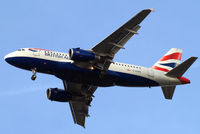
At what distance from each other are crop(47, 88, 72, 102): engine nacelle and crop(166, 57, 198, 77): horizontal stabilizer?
1600 cm

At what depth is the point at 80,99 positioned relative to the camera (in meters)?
76.4

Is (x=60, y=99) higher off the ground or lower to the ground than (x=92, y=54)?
lower

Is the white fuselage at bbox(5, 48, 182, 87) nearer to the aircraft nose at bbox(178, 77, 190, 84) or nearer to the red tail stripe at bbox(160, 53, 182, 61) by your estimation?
the aircraft nose at bbox(178, 77, 190, 84)

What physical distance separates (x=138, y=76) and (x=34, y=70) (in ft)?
49.4

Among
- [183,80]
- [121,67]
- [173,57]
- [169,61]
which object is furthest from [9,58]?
[173,57]

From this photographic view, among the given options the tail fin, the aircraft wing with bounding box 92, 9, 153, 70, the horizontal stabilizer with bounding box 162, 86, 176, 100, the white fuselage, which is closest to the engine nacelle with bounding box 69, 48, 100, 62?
the aircraft wing with bounding box 92, 9, 153, 70

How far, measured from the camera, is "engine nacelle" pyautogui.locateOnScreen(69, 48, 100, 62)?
215ft

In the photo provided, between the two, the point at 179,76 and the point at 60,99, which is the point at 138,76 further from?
the point at 60,99

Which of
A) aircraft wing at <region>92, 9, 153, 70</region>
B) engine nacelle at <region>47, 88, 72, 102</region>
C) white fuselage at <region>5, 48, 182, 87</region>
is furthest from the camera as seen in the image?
engine nacelle at <region>47, 88, 72, 102</region>

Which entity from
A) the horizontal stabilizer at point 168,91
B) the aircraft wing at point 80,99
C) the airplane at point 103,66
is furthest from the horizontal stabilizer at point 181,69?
the aircraft wing at point 80,99

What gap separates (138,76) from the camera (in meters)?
70.3

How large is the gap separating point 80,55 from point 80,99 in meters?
12.6

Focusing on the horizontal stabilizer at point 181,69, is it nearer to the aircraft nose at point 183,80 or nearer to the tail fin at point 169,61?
the aircraft nose at point 183,80

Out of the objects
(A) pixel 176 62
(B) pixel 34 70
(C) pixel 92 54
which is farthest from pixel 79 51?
(A) pixel 176 62
